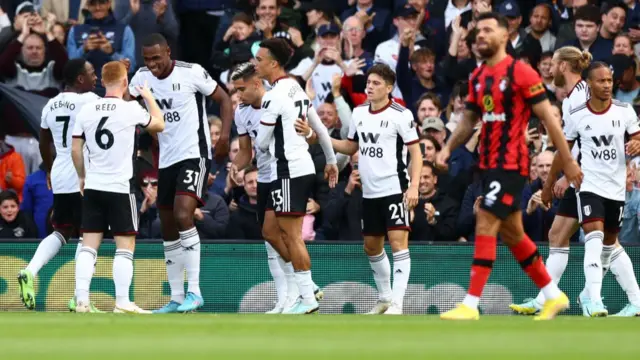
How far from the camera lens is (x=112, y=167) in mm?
13203

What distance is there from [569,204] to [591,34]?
5.09 meters

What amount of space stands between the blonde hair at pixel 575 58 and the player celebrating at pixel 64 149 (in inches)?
189

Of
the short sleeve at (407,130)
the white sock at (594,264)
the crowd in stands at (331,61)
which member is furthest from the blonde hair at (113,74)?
the white sock at (594,264)

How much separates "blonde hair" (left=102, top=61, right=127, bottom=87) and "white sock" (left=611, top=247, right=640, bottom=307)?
17.1ft

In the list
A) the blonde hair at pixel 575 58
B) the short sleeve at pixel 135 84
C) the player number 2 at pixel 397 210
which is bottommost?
the player number 2 at pixel 397 210

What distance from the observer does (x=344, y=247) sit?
15.9m

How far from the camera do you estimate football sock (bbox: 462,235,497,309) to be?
1088 centimetres

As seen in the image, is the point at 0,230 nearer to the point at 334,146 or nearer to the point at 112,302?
the point at 112,302

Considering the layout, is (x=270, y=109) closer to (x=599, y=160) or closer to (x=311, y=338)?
(x=599, y=160)

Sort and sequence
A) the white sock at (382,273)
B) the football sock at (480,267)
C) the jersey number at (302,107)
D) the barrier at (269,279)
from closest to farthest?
the football sock at (480,267) < the jersey number at (302,107) < the white sock at (382,273) < the barrier at (269,279)

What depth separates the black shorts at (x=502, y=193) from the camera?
10.9 m

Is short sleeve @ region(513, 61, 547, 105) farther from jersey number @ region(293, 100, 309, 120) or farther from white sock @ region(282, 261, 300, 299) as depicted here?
white sock @ region(282, 261, 300, 299)

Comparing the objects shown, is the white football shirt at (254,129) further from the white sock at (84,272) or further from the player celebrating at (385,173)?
the white sock at (84,272)

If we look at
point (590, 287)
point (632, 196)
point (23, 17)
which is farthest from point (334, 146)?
point (23, 17)
